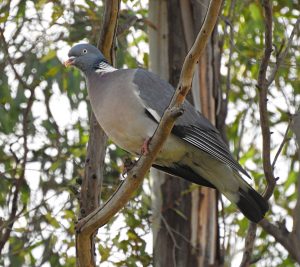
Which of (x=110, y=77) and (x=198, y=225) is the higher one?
(x=110, y=77)

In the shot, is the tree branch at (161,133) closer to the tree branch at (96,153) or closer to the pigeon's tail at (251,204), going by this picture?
the tree branch at (96,153)

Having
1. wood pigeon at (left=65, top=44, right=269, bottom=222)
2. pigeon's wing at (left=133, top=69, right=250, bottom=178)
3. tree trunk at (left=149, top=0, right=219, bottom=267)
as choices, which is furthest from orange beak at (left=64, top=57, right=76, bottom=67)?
tree trunk at (left=149, top=0, right=219, bottom=267)

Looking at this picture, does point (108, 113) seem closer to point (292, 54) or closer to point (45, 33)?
point (45, 33)

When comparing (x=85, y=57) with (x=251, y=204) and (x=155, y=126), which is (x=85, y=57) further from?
(x=251, y=204)

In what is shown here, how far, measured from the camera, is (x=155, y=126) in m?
4.53

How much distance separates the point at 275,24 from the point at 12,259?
2.61m

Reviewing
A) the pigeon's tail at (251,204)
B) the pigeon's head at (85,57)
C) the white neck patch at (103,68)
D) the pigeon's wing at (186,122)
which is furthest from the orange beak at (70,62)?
the pigeon's tail at (251,204)

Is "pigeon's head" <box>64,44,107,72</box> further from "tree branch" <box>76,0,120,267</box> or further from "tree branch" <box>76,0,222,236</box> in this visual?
"tree branch" <box>76,0,222,236</box>

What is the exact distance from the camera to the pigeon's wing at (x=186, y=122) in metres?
4.62

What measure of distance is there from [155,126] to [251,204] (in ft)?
2.39

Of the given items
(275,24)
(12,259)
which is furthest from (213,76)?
(12,259)

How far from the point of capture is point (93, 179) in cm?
442

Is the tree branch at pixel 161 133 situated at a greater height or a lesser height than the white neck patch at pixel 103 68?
lesser

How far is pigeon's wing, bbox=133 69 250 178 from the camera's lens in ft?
15.2
